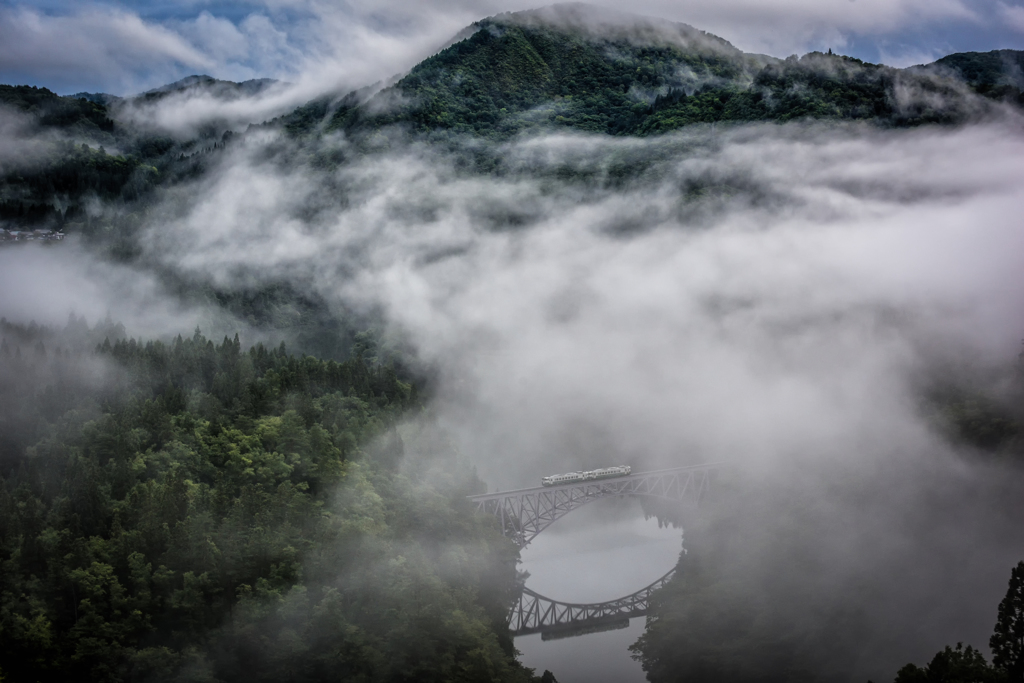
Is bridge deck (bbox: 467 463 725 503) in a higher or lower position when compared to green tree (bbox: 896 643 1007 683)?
higher

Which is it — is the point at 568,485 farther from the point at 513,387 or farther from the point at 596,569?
the point at 513,387

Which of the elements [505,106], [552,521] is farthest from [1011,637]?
[505,106]

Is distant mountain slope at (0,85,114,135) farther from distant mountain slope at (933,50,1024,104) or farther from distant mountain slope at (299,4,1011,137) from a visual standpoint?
distant mountain slope at (933,50,1024,104)

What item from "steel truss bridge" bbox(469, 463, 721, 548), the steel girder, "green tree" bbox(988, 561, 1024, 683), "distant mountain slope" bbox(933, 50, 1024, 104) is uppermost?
"distant mountain slope" bbox(933, 50, 1024, 104)

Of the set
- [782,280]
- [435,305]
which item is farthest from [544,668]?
[782,280]

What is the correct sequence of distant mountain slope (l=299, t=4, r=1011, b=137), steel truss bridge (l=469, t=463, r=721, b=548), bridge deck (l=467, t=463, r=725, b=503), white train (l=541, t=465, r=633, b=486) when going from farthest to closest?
1. distant mountain slope (l=299, t=4, r=1011, b=137)
2. white train (l=541, t=465, r=633, b=486)
3. steel truss bridge (l=469, t=463, r=721, b=548)
4. bridge deck (l=467, t=463, r=725, b=503)

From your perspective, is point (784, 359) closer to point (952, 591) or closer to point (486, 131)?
point (952, 591)

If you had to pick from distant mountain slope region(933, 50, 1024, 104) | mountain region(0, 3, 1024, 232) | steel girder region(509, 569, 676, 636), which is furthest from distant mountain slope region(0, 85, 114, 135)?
distant mountain slope region(933, 50, 1024, 104)
